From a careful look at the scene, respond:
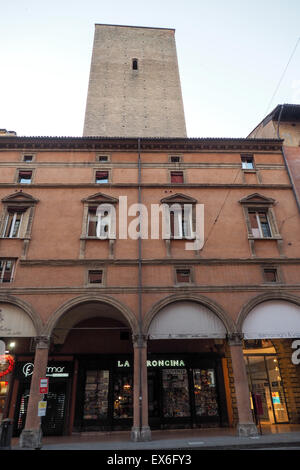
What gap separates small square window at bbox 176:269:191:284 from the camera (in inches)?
596

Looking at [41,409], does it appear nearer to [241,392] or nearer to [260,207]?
[241,392]

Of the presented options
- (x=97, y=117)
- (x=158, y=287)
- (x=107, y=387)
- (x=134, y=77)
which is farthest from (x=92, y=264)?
(x=134, y=77)

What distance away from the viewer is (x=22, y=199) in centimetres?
1667

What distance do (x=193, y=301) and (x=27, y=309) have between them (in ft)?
26.3

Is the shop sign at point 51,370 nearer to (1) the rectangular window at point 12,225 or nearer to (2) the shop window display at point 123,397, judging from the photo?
(2) the shop window display at point 123,397

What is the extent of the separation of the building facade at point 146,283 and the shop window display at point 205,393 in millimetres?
57

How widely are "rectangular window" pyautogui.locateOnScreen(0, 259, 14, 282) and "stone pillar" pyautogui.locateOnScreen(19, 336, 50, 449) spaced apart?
11.7 ft

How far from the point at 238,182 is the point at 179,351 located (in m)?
10.7

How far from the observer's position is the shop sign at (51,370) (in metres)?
16.0

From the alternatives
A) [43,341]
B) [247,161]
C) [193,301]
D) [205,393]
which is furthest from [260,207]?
[43,341]

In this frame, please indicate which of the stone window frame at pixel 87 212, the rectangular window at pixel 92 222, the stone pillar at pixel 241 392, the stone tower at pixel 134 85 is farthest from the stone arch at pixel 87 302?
the stone tower at pixel 134 85

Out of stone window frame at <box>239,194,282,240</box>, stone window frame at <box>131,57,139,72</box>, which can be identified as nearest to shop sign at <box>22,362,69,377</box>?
stone window frame at <box>239,194,282,240</box>

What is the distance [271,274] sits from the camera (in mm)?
15531
